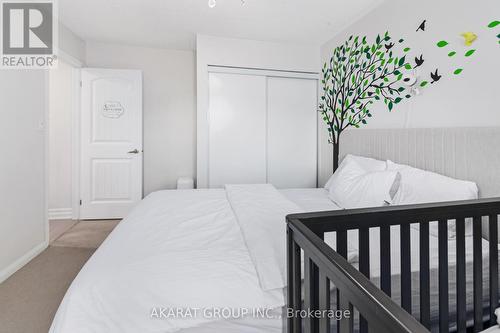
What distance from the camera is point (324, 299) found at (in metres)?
0.57

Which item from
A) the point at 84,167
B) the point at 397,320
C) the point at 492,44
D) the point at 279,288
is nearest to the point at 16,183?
the point at 84,167

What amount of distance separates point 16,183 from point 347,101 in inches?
130

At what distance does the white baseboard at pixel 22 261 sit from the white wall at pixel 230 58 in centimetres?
169

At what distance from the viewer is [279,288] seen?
1.03m

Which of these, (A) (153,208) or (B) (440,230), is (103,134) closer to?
(A) (153,208)

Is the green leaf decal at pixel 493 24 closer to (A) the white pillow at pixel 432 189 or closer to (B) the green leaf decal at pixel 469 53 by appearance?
(B) the green leaf decal at pixel 469 53

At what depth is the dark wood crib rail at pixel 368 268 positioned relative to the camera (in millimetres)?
424

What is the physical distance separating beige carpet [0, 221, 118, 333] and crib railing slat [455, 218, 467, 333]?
2.07 m

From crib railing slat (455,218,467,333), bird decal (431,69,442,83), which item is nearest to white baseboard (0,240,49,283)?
crib railing slat (455,218,467,333)

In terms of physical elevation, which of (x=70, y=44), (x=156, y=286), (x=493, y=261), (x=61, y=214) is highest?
(x=70, y=44)

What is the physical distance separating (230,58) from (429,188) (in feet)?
8.70

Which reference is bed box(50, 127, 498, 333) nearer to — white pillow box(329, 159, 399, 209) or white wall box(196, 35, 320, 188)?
white pillow box(329, 159, 399, 209)

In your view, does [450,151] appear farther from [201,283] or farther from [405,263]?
[201,283]

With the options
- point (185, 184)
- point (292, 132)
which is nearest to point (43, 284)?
point (185, 184)
